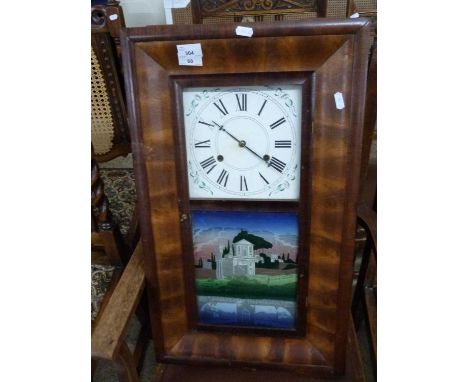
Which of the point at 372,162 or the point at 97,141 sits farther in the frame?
the point at 372,162

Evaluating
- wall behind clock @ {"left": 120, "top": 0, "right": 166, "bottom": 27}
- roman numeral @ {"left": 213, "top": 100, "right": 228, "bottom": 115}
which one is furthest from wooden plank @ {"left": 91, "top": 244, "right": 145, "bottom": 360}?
wall behind clock @ {"left": 120, "top": 0, "right": 166, "bottom": 27}

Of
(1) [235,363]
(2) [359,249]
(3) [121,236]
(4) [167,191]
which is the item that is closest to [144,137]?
(4) [167,191]

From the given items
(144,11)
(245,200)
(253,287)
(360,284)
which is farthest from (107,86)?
(360,284)

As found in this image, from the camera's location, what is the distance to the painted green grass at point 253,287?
40.6 inches

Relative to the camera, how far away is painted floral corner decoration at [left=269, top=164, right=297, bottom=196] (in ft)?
3.02

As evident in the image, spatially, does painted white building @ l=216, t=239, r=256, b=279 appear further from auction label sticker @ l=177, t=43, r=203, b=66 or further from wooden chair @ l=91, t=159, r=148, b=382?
auction label sticker @ l=177, t=43, r=203, b=66

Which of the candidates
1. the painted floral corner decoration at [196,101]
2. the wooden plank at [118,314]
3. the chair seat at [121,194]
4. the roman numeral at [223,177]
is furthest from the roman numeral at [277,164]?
the chair seat at [121,194]

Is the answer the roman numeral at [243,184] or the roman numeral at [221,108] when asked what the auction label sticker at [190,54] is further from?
the roman numeral at [243,184]

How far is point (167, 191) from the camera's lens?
0.96m

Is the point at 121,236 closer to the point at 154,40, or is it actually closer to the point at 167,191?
the point at 167,191

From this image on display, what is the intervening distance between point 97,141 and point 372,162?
1.02m

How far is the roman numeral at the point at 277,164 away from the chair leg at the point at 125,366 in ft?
1.80

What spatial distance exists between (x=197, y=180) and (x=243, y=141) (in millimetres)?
152

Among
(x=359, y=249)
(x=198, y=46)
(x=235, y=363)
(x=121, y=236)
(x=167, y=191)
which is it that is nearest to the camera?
(x=198, y=46)
